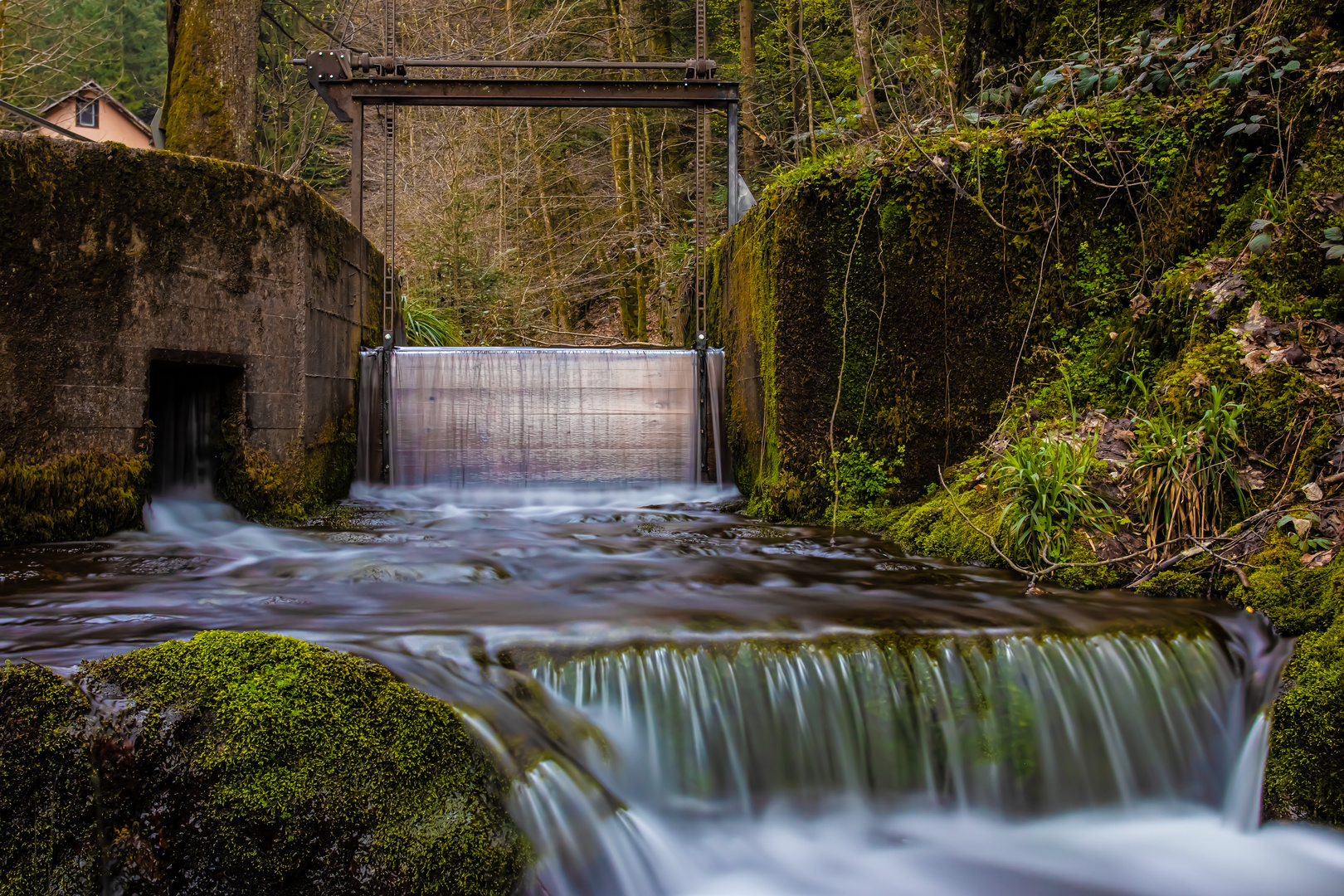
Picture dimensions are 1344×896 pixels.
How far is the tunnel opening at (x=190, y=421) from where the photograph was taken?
6.18 meters

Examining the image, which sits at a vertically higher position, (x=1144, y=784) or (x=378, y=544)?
(x=378, y=544)

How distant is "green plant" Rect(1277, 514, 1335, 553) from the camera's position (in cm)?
380

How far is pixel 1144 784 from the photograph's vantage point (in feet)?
10.6

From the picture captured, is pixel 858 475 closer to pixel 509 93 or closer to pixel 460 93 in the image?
pixel 509 93

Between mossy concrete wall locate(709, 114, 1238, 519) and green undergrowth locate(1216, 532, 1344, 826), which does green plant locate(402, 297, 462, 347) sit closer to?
mossy concrete wall locate(709, 114, 1238, 519)

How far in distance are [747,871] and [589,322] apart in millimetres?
20824

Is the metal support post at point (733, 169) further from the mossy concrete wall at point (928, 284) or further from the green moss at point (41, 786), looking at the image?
the green moss at point (41, 786)

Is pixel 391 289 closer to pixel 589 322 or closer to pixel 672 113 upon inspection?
pixel 672 113

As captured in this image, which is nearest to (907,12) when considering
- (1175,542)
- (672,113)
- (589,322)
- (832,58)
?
(832,58)

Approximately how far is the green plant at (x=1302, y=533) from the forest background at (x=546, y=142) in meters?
8.72

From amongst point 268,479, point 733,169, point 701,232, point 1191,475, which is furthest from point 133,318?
point 1191,475

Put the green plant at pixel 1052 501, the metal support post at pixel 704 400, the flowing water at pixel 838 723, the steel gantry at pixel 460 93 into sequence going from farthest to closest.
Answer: the steel gantry at pixel 460 93 < the metal support post at pixel 704 400 < the green plant at pixel 1052 501 < the flowing water at pixel 838 723

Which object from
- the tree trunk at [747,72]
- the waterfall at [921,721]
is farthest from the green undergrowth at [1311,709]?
the tree trunk at [747,72]

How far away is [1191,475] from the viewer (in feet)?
14.5
